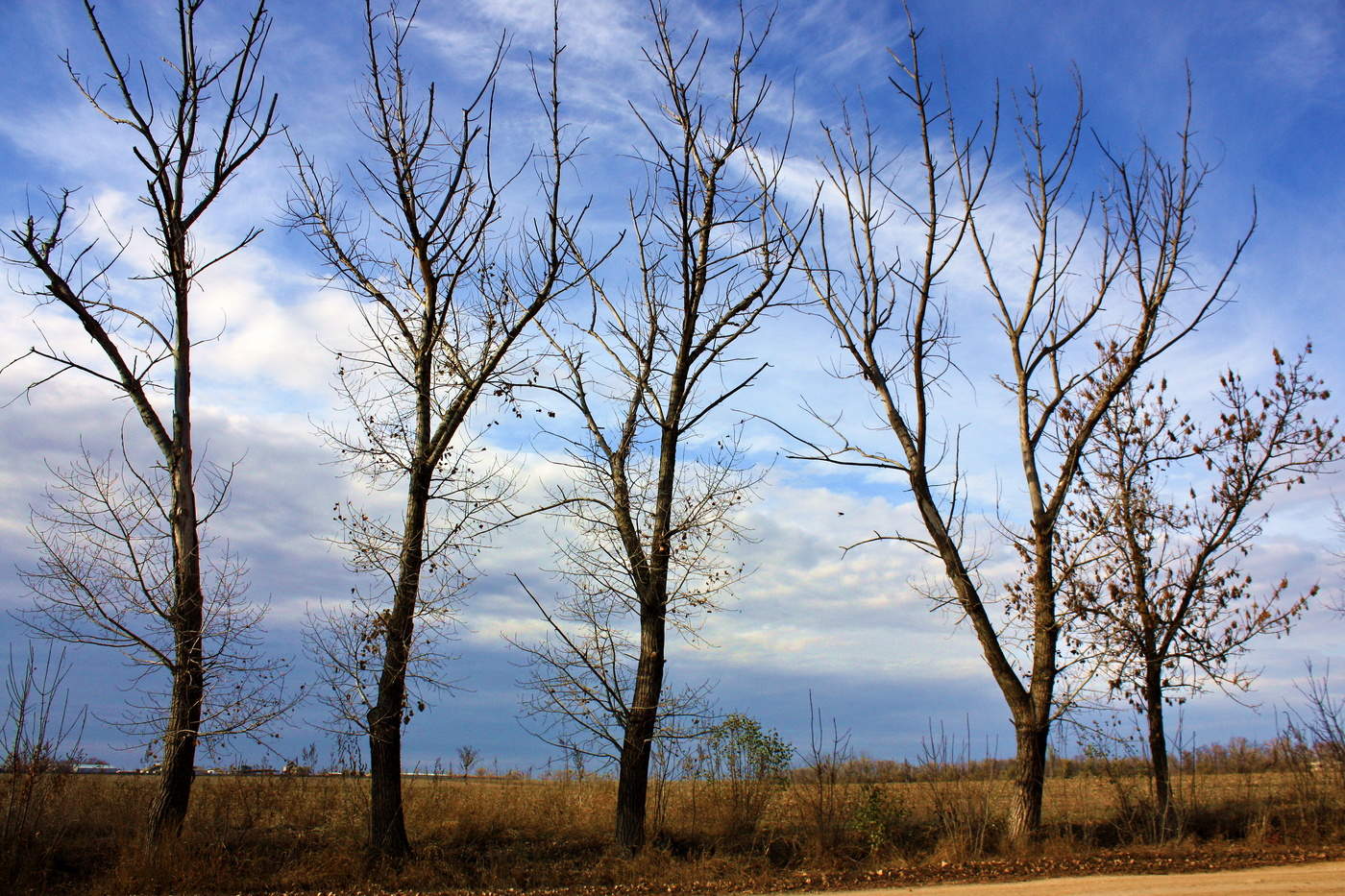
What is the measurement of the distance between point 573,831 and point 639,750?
212 centimetres

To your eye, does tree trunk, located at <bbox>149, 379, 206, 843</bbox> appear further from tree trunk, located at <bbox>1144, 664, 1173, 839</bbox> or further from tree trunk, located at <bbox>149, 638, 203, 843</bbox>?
tree trunk, located at <bbox>1144, 664, 1173, 839</bbox>

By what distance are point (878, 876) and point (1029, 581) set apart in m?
5.43

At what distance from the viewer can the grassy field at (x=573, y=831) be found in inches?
417

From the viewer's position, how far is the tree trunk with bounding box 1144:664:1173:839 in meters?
13.8

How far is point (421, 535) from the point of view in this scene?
1199 centimetres

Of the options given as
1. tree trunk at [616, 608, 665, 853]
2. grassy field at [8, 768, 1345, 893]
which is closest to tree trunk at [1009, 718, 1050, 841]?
grassy field at [8, 768, 1345, 893]

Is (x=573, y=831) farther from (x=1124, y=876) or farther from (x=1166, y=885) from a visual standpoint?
(x=1166, y=885)

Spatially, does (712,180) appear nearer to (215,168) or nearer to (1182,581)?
(215,168)

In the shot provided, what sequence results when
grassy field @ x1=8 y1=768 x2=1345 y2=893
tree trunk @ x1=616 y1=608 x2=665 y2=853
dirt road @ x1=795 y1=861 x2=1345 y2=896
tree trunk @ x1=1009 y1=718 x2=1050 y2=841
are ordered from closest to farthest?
dirt road @ x1=795 y1=861 x2=1345 y2=896, grassy field @ x1=8 y1=768 x2=1345 y2=893, tree trunk @ x1=616 y1=608 x2=665 y2=853, tree trunk @ x1=1009 y1=718 x2=1050 y2=841

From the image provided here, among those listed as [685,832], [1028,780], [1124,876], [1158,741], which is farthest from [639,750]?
[1158,741]

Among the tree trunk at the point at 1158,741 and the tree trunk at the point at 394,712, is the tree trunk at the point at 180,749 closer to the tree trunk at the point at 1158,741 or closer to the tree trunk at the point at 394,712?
the tree trunk at the point at 394,712

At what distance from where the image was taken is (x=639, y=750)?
11773 mm

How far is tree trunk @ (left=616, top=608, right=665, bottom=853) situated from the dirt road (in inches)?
112

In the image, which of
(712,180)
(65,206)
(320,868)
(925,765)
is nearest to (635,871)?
(320,868)
